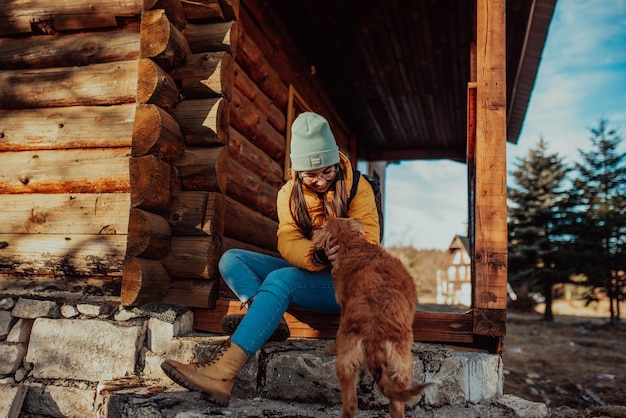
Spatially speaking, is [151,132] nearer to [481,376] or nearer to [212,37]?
[212,37]

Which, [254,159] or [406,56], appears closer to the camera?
[254,159]

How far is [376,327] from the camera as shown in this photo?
2.26 metres

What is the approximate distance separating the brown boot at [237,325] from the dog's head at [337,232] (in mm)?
757

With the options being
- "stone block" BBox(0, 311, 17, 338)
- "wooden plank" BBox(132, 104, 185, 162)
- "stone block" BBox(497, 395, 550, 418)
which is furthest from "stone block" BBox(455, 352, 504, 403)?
"stone block" BBox(0, 311, 17, 338)

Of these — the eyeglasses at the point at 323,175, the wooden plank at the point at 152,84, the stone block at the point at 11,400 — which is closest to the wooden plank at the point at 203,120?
the wooden plank at the point at 152,84

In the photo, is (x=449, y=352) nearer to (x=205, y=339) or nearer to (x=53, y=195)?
(x=205, y=339)

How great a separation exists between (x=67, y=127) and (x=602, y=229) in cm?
2018

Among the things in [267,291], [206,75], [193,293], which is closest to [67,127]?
[206,75]

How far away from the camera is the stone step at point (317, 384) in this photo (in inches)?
113

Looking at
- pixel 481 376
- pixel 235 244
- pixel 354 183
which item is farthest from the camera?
pixel 235 244

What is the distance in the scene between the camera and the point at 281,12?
19.7 feet

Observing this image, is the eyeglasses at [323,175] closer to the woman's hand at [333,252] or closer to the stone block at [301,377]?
the woman's hand at [333,252]

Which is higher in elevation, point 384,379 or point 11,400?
point 384,379

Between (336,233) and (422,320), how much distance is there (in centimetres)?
106
